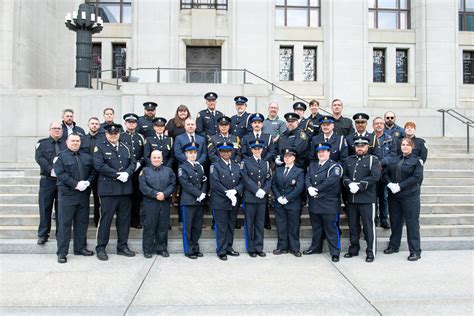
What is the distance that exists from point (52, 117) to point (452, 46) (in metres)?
21.5

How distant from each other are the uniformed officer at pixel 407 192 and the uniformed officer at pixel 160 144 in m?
4.33

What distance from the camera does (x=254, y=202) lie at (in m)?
7.55

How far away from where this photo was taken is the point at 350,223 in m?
7.54

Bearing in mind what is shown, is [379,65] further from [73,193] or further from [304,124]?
[73,193]

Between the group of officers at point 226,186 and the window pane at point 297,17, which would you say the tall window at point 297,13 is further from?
the group of officers at point 226,186

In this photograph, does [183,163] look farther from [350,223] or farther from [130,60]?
[130,60]

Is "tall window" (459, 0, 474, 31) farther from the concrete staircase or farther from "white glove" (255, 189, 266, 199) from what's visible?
"white glove" (255, 189, 266, 199)

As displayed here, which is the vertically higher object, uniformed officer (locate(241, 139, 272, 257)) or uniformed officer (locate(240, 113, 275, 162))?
uniformed officer (locate(240, 113, 275, 162))

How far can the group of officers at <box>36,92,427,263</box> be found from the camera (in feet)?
23.9

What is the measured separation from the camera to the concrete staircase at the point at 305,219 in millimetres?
7875

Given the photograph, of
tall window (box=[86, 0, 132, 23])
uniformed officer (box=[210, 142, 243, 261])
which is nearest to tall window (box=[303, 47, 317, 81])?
tall window (box=[86, 0, 132, 23])

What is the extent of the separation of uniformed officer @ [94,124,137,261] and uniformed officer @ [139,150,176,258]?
0.33 meters

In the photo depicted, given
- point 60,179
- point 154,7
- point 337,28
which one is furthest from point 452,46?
point 60,179

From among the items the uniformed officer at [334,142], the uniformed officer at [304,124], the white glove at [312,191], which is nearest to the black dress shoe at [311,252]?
the white glove at [312,191]
